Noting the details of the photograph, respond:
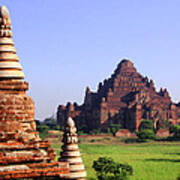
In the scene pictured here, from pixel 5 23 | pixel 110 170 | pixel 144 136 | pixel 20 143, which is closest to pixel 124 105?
pixel 144 136

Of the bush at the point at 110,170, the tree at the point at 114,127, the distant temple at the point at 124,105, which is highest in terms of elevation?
the distant temple at the point at 124,105

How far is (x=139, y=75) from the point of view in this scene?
140 metres

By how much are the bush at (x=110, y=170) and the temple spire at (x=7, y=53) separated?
2507 cm

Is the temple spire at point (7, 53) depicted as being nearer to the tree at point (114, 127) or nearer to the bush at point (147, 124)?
the bush at point (147, 124)

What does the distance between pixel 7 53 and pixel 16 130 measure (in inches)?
77.8

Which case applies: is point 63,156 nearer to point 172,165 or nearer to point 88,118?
point 172,165

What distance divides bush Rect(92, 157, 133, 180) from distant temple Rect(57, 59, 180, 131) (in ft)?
254

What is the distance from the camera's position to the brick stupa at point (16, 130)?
10.3 metres

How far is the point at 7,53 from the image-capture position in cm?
1141

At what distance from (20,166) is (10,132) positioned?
965 millimetres

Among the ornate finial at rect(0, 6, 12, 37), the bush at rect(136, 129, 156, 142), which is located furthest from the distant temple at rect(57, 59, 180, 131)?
the ornate finial at rect(0, 6, 12, 37)

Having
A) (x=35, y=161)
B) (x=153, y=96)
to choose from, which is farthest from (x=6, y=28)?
(x=153, y=96)

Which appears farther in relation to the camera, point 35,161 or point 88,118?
point 88,118

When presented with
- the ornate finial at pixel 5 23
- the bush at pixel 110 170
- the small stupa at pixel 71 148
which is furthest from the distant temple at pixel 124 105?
the ornate finial at pixel 5 23
